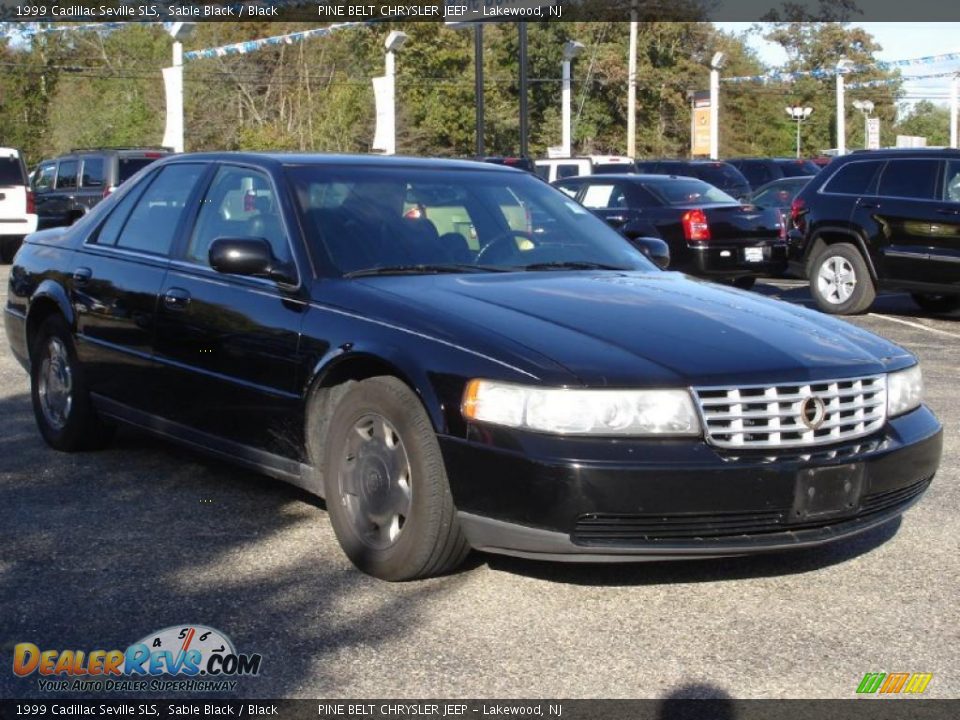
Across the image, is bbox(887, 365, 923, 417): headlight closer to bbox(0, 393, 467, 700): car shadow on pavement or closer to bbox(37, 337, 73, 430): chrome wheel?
bbox(0, 393, 467, 700): car shadow on pavement

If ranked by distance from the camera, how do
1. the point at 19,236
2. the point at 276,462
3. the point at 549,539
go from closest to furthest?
the point at 549,539 < the point at 276,462 < the point at 19,236

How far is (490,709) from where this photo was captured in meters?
3.64

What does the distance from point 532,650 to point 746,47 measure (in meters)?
81.2

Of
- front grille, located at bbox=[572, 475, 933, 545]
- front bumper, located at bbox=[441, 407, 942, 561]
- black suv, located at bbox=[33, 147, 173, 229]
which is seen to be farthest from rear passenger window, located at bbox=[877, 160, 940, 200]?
black suv, located at bbox=[33, 147, 173, 229]

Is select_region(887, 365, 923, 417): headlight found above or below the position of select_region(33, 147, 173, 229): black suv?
below

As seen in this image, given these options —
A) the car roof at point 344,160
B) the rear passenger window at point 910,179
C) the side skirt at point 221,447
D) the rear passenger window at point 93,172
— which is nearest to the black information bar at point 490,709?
the side skirt at point 221,447

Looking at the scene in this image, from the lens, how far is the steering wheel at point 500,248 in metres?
5.60

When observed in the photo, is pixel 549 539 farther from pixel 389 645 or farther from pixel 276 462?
pixel 276 462

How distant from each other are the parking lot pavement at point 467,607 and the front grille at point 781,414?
57cm

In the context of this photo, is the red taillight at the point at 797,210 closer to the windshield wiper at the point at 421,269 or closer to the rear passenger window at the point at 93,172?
the windshield wiper at the point at 421,269

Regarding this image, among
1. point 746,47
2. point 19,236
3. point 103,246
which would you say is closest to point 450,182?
point 103,246

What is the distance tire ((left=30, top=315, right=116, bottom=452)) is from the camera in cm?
675

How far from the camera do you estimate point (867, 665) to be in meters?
4.00

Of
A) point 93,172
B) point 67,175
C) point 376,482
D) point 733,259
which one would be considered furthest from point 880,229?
point 67,175
